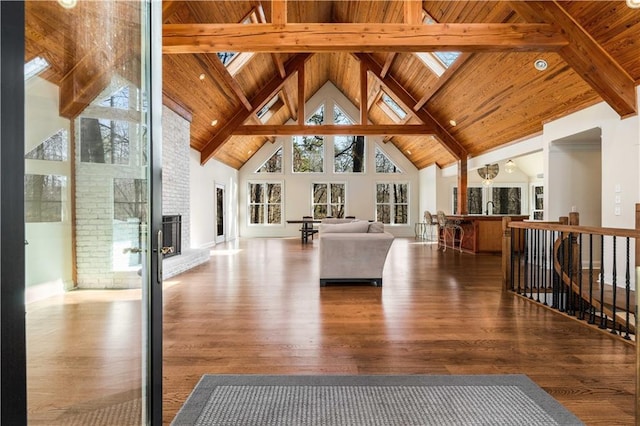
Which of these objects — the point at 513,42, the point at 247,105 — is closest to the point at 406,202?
the point at 247,105

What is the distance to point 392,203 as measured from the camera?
13.2 metres

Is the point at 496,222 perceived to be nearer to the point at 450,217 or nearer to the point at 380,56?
the point at 450,217

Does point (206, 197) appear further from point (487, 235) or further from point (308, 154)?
point (487, 235)

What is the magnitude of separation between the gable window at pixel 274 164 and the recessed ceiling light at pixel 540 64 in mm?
8924

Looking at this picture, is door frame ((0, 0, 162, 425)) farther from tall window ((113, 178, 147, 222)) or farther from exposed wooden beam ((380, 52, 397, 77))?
exposed wooden beam ((380, 52, 397, 77))

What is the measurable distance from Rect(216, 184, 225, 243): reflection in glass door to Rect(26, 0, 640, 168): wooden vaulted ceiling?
6.40ft

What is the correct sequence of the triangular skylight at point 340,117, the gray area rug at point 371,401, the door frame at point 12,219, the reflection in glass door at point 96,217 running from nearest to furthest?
the door frame at point 12,219 < the reflection in glass door at point 96,217 < the gray area rug at point 371,401 < the triangular skylight at point 340,117

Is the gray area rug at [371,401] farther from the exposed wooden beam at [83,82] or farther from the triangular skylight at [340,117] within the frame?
the triangular skylight at [340,117]

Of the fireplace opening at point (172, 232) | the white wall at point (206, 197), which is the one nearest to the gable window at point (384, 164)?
the white wall at point (206, 197)

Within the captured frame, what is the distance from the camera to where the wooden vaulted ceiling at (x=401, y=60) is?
3951 millimetres

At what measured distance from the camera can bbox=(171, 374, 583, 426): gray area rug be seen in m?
1.82

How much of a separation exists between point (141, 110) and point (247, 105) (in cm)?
721

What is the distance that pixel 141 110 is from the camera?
157 cm

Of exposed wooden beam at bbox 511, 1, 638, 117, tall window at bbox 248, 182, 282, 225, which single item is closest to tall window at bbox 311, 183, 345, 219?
tall window at bbox 248, 182, 282, 225
